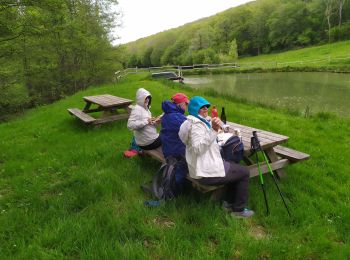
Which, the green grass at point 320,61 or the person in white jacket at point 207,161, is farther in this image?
the green grass at point 320,61

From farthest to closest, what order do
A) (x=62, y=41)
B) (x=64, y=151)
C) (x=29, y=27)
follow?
(x=62, y=41) → (x=29, y=27) → (x=64, y=151)

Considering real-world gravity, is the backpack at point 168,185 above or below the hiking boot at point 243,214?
above

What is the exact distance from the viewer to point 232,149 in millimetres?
4672

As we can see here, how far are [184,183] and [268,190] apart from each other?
4.42 feet

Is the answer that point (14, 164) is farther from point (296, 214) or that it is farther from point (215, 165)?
point (296, 214)

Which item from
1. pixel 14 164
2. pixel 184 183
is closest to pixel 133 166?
pixel 184 183

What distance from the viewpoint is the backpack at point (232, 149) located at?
15.3 feet

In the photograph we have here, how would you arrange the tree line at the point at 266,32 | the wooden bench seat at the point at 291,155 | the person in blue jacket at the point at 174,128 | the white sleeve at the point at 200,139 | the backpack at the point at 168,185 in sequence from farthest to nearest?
the tree line at the point at 266,32 < the wooden bench seat at the point at 291,155 < the person in blue jacket at the point at 174,128 < the backpack at the point at 168,185 < the white sleeve at the point at 200,139

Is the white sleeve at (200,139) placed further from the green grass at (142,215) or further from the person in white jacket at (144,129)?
the person in white jacket at (144,129)

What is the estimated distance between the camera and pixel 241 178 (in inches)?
170

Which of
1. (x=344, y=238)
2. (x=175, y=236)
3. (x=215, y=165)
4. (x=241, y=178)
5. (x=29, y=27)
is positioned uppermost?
(x=29, y=27)

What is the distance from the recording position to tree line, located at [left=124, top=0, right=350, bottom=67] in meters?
77.0

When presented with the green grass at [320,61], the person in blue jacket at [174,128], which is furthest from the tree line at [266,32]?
the person in blue jacket at [174,128]

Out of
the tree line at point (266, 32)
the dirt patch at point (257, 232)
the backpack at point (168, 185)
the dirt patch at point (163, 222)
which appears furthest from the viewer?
the tree line at point (266, 32)
